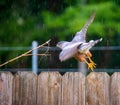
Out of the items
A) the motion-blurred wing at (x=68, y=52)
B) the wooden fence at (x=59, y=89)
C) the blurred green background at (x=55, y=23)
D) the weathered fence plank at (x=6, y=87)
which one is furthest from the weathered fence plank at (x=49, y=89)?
the blurred green background at (x=55, y=23)

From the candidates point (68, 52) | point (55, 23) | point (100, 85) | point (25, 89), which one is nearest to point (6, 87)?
point (25, 89)

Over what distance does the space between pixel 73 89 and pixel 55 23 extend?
4872mm

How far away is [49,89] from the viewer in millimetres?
3766

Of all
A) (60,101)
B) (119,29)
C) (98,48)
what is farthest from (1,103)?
(119,29)

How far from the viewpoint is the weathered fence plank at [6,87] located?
151 inches

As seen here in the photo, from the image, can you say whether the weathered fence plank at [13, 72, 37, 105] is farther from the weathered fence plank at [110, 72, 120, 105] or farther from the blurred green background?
the blurred green background

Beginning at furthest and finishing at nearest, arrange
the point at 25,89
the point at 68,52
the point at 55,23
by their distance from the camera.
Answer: the point at 55,23, the point at 25,89, the point at 68,52

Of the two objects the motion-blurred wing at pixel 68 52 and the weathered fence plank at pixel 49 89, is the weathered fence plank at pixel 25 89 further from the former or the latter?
the motion-blurred wing at pixel 68 52

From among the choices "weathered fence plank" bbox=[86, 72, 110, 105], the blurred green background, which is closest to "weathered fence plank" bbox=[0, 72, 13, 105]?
"weathered fence plank" bbox=[86, 72, 110, 105]

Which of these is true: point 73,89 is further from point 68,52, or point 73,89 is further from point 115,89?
point 68,52

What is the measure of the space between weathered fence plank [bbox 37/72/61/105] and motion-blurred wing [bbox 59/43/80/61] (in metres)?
0.57

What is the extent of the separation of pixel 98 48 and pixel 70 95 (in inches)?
142

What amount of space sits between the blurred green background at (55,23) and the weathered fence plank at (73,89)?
3.52m

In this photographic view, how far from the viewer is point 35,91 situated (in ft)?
12.5
